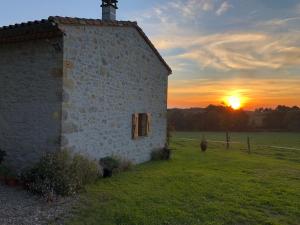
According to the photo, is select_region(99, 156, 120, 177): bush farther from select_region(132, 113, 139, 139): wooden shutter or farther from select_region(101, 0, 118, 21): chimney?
select_region(101, 0, 118, 21): chimney

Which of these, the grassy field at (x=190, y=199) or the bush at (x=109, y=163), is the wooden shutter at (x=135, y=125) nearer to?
the grassy field at (x=190, y=199)

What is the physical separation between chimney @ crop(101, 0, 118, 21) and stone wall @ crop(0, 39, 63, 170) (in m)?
3.99

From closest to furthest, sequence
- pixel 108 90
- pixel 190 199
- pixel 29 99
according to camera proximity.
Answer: pixel 190 199
pixel 29 99
pixel 108 90

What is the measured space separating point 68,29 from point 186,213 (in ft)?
19.7

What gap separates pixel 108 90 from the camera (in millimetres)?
11516

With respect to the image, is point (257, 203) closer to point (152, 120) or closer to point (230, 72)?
point (152, 120)

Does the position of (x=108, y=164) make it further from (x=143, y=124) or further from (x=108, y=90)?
(x=143, y=124)

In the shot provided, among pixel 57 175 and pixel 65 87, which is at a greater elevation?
pixel 65 87

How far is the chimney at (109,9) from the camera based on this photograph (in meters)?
12.9

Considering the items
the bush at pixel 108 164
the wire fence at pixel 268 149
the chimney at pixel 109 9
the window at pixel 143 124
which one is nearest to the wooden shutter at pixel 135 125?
the window at pixel 143 124

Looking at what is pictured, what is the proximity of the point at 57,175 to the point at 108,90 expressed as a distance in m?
4.11

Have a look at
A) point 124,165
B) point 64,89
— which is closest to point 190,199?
point 124,165

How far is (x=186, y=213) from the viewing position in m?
7.11

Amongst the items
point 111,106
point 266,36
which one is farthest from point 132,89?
point 266,36
